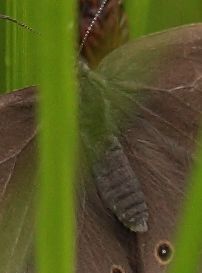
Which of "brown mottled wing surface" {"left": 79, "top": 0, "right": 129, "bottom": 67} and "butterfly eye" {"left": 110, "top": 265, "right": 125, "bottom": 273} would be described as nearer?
"brown mottled wing surface" {"left": 79, "top": 0, "right": 129, "bottom": 67}

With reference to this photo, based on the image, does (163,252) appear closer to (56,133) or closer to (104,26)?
(104,26)

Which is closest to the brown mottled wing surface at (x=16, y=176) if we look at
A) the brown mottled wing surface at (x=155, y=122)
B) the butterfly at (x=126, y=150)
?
the butterfly at (x=126, y=150)

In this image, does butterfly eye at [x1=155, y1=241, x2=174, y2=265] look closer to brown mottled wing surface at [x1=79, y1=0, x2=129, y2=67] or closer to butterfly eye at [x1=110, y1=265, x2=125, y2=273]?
butterfly eye at [x1=110, y1=265, x2=125, y2=273]

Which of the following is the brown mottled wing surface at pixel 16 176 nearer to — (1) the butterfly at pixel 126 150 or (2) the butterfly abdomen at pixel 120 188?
(1) the butterfly at pixel 126 150

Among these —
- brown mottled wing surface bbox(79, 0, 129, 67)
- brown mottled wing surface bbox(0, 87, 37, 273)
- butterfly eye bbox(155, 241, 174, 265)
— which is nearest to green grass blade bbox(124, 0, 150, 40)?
brown mottled wing surface bbox(79, 0, 129, 67)

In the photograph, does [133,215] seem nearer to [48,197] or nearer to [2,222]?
[2,222]

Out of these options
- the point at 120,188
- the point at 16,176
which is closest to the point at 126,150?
the point at 120,188
